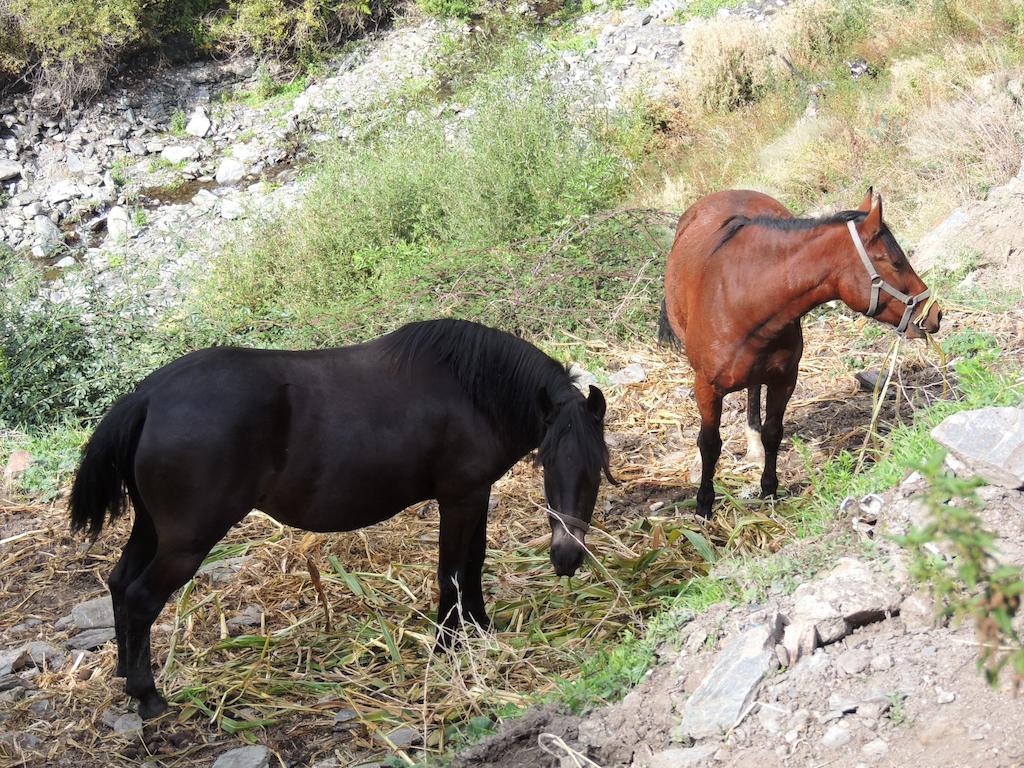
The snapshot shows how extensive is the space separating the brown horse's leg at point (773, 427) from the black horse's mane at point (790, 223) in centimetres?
80

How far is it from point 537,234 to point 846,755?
677 centimetres

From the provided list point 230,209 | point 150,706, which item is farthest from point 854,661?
point 230,209

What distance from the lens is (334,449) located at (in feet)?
13.0

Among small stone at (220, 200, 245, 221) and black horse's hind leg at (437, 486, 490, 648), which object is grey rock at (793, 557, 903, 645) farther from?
Result: small stone at (220, 200, 245, 221)

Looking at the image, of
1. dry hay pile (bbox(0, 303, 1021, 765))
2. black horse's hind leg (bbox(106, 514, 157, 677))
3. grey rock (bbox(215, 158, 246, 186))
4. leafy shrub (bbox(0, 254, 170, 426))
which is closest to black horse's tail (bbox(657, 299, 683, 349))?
dry hay pile (bbox(0, 303, 1021, 765))

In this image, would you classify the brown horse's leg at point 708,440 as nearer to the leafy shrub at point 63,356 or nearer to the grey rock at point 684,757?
the grey rock at point 684,757

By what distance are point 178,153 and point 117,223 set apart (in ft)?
6.94

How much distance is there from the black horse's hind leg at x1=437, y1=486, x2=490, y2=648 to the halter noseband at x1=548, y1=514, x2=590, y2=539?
494 mm

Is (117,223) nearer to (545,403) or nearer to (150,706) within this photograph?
(150,706)

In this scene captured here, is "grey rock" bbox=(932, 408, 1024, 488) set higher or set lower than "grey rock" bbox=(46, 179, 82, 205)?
higher

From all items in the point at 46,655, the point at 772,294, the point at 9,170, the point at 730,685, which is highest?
the point at 772,294

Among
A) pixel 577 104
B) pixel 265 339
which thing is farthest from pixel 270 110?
pixel 265 339

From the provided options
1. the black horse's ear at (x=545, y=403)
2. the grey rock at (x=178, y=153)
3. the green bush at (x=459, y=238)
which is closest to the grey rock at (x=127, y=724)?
the black horse's ear at (x=545, y=403)

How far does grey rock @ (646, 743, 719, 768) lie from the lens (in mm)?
2814
